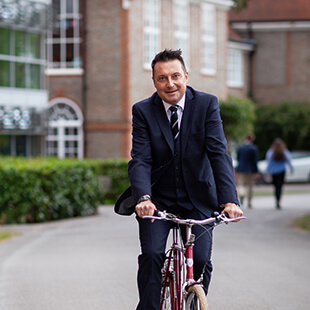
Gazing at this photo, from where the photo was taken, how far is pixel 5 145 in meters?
21.8

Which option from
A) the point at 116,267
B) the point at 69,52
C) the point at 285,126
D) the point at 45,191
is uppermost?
the point at 69,52

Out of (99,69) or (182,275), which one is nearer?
(182,275)

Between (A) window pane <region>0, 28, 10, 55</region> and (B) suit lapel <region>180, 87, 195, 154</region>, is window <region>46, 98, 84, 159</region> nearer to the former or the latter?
(A) window pane <region>0, 28, 10, 55</region>

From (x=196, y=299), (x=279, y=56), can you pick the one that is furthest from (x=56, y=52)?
(x=196, y=299)

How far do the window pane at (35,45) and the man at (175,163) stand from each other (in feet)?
58.9

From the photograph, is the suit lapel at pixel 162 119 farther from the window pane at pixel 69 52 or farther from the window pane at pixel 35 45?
the window pane at pixel 69 52

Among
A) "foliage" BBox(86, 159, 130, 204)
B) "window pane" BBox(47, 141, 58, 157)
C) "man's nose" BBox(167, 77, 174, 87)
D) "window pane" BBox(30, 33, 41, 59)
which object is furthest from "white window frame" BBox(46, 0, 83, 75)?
"man's nose" BBox(167, 77, 174, 87)

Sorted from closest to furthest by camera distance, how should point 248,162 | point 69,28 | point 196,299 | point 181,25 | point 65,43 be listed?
point 196,299 → point 248,162 → point 69,28 → point 65,43 → point 181,25

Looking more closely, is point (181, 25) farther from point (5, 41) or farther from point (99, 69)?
point (5, 41)

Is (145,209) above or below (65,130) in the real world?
below

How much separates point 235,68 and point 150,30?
11.4 m

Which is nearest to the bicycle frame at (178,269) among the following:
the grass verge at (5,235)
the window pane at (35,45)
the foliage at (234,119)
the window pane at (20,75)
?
the grass verge at (5,235)

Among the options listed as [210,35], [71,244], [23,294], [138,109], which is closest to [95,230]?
[71,244]

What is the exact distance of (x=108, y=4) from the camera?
2670 centimetres
